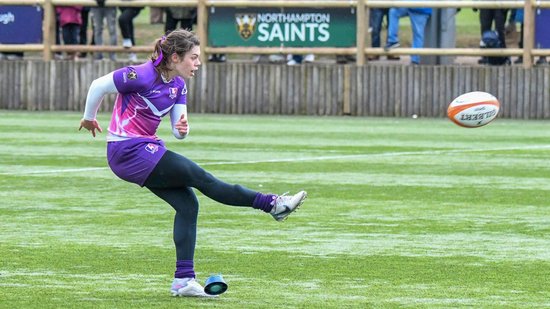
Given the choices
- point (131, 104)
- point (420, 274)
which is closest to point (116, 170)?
point (131, 104)

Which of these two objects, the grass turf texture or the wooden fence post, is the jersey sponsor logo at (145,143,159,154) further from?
the wooden fence post

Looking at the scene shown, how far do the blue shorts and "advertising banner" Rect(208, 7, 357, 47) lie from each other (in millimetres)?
16447

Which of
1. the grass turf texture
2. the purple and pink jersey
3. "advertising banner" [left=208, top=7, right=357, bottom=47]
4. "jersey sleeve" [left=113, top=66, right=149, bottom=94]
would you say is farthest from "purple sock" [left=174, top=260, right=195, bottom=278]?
"advertising banner" [left=208, top=7, right=357, bottom=47]

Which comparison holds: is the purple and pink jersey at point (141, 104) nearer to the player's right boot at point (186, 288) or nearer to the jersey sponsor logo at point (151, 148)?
the jersey sponsor logo at point (151, 148)

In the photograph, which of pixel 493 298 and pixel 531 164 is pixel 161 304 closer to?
pixel 493 298

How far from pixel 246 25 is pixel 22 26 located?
406cm

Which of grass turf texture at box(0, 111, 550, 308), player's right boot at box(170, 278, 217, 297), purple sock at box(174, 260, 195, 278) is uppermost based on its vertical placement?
purple sock at box(174, 260, 195, 278)

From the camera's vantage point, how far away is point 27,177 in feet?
47.6

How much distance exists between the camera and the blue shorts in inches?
316

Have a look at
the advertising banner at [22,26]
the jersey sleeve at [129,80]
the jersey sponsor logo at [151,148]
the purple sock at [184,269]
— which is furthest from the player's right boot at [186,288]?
the advertising banner at [22,26]

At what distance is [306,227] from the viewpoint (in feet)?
36.0

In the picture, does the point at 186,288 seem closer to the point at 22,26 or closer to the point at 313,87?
the point at 313,87

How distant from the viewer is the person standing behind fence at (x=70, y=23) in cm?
2595

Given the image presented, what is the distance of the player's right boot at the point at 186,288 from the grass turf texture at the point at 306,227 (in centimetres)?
8
